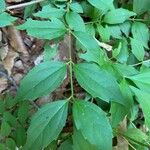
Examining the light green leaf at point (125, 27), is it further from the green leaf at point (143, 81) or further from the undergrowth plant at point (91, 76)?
the green leaf at point (143, 81)

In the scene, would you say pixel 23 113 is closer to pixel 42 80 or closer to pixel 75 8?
pixel 42 80

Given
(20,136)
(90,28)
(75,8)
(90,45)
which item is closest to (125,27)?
(90,28)

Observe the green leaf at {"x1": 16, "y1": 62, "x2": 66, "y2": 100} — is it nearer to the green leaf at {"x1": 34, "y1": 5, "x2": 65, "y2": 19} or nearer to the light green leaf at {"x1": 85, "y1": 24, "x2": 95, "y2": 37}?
the green leaf at {"x1": 34, "y1": 5, "x2": 65, "y2": 19}

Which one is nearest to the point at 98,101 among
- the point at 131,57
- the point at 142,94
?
the point at 131,57

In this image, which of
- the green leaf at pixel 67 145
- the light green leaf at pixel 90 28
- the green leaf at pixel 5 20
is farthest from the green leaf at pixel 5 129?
the light green leaf at pixel 90 28

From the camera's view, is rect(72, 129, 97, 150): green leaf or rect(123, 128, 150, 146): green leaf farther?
rect(123, 128, 150, 146): green leaf

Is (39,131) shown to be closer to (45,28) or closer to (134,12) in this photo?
(45,28)

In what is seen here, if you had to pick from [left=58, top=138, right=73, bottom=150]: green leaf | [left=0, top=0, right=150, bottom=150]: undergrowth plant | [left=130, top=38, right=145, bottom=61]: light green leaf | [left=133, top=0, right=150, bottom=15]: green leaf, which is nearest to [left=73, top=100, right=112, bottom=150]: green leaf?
[left=0, top=0, right=150, bottom=150]: undergrowth plant
